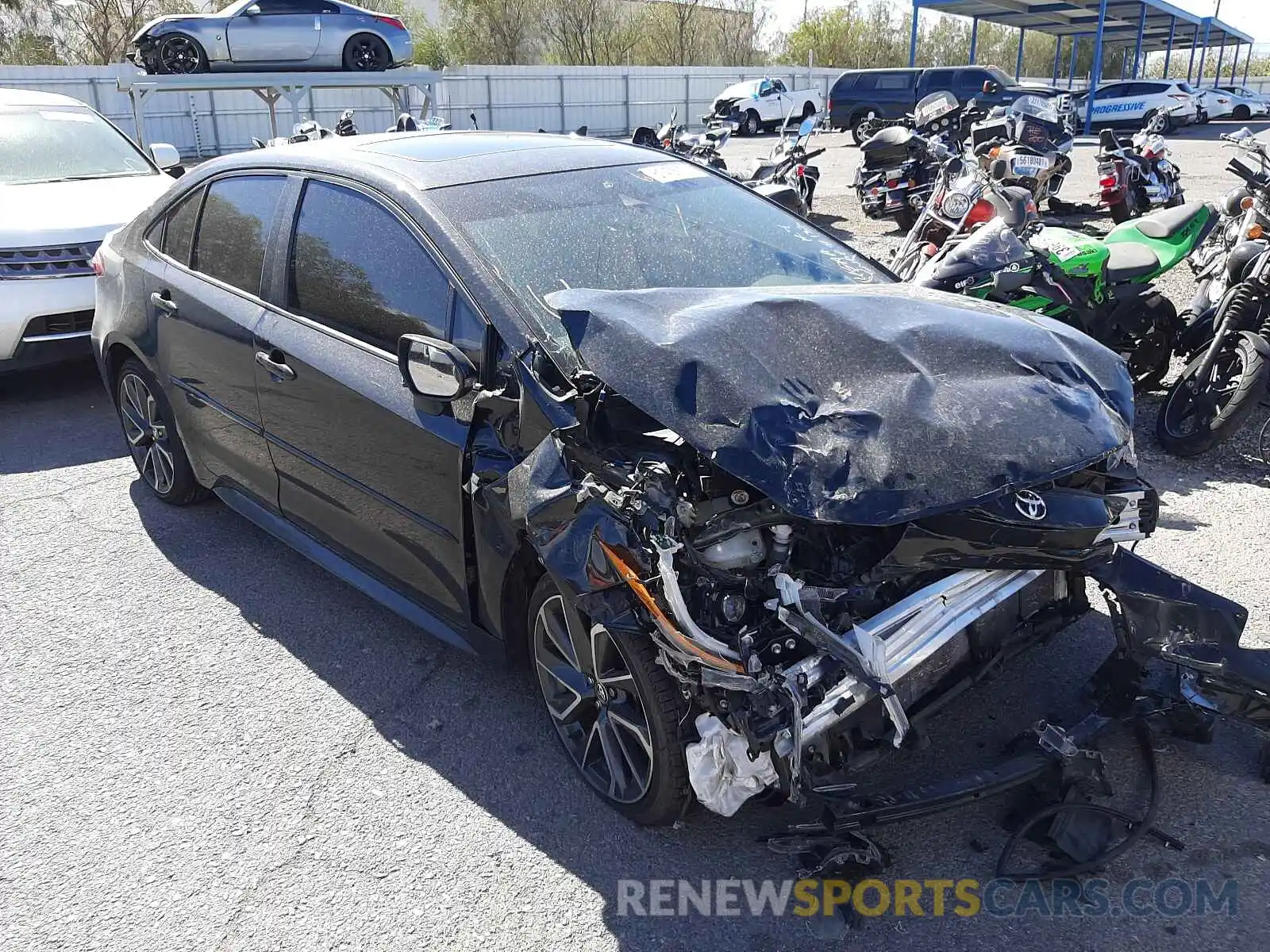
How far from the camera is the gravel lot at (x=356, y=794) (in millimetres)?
2514

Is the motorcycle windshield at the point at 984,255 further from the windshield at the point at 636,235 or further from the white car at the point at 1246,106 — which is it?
the white car at the point at 1246,106

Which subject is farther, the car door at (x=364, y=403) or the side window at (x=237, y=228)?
the side window at (x=237, y=228)

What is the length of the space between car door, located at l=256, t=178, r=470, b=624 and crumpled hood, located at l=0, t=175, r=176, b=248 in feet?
10.8

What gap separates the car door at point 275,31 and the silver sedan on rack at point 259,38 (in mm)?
12

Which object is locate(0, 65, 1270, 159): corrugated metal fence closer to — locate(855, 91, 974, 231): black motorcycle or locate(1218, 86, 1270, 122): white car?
locate(855, 91, 974, 231): black motorcycle

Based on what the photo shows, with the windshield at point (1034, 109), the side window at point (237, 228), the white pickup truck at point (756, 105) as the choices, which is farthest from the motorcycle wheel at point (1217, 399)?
the white pickup truck at point (756, 105)

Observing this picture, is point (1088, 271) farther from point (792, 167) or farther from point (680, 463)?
point (792, 167)

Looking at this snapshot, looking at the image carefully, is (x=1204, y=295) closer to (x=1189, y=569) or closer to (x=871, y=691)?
(x=1189, y=569)

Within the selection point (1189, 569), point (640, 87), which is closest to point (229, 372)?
point (1189, 569)

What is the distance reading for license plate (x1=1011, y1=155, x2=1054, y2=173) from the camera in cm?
1114

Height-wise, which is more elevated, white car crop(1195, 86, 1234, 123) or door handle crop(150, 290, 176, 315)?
white car crop(1195, 86, 1234, 123)

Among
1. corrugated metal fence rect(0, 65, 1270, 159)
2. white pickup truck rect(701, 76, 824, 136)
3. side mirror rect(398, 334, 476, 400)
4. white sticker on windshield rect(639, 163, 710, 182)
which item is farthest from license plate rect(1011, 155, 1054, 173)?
white pickup truck rect(701, 76, 824, 136)

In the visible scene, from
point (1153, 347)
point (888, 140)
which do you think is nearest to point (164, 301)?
point (1153, 347)

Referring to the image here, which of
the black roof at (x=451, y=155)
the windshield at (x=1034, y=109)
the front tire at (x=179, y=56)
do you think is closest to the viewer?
the black roof at (x=451, y=155)
